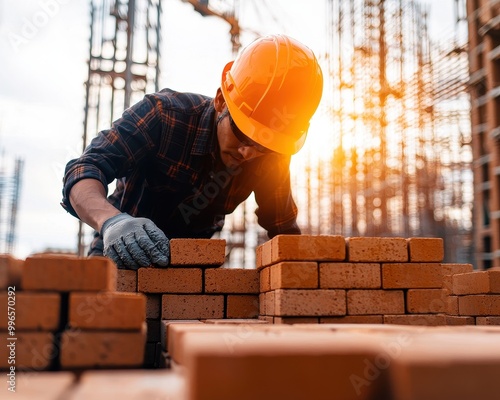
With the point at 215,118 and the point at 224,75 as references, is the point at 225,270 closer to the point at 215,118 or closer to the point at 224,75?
the point at 215,118

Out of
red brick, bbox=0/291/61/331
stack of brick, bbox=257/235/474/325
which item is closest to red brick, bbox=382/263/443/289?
stack of brick, bbox=257/235/474/325

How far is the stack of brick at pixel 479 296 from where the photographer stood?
12.7 ft

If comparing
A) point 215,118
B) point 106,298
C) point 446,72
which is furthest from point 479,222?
point 446,72

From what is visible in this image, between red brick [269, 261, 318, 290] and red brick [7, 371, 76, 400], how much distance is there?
1.65 metres

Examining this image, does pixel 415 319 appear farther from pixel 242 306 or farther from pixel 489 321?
pixel 242 306

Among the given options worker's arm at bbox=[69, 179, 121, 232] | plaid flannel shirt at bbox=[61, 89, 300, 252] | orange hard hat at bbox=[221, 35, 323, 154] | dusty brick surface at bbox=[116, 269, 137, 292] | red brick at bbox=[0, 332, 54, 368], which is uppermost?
orange hard hat at bbox=[221, 35, 323, 154]

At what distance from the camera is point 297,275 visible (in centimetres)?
326

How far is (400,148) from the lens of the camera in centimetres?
1778

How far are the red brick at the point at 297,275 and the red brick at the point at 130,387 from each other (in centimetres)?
146

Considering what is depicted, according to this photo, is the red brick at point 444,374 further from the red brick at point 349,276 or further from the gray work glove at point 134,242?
the gray work glove at point 134,242

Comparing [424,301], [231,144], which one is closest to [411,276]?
[424,301]

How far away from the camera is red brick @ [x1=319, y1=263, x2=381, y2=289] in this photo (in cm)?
334

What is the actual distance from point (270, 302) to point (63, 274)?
1.60 meters

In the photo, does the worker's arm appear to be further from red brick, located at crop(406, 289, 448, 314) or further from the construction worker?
red brick, located at crop(406, 289, 448, 314)
